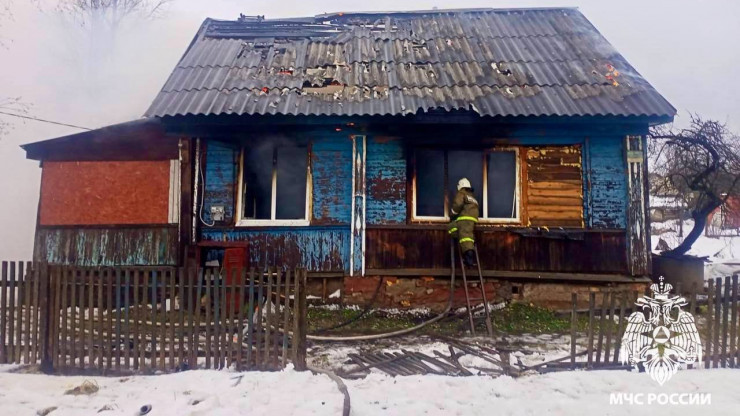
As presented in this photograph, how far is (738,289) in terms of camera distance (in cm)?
464

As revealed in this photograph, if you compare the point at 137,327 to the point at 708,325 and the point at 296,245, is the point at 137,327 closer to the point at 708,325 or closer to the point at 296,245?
the point at 296,245

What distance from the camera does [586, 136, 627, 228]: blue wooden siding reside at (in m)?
7.16

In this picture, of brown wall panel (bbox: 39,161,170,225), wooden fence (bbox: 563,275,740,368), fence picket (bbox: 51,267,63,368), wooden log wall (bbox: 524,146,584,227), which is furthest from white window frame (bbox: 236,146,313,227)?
wooden fence (bbox: 563,275,740,368)

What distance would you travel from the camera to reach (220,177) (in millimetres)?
7344

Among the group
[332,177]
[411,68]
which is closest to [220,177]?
[332,177]

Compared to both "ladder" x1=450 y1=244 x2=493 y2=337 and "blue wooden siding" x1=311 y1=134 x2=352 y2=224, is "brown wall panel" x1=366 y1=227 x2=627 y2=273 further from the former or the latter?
"blue wooden siding" x1=311 y1=134 x2=352 y2=224

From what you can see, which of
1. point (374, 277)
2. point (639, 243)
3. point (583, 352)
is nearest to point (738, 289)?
point (583, 352)

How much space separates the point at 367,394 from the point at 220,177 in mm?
5162

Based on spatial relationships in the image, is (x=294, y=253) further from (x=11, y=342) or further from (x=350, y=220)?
(x=11, y=342)

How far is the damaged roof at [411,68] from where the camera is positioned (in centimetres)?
682

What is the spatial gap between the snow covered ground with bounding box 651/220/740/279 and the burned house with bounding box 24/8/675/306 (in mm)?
3766

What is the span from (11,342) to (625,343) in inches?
284

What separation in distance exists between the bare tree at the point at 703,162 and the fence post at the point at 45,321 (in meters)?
11.2

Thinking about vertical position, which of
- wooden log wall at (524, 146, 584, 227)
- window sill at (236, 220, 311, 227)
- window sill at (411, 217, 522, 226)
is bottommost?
window sill at (236, 220, 311, 227)
